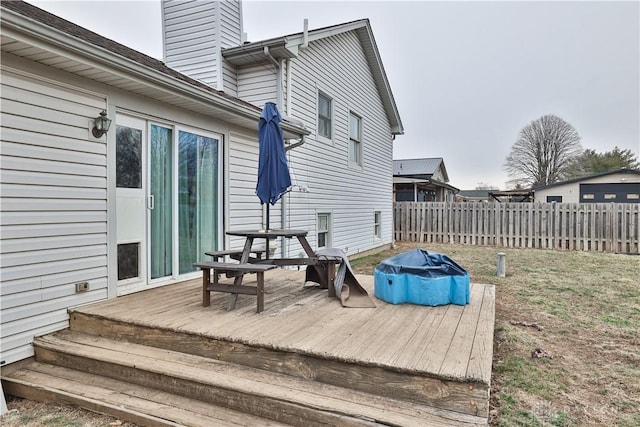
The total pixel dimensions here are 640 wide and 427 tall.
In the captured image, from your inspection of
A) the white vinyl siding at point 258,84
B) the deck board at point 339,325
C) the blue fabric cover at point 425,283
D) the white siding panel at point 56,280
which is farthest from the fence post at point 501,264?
the white siding panel at point 56,280

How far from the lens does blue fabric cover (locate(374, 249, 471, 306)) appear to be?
3.73m

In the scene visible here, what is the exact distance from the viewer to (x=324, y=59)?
8562mm

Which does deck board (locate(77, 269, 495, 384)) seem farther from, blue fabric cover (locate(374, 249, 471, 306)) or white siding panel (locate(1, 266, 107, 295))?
white siding panel (locate(1, 266, 107, 295))

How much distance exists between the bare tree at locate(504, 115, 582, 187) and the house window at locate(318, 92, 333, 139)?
3295 cm

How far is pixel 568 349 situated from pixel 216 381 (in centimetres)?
334

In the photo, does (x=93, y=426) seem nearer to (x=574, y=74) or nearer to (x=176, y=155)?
(x=176, y=155)

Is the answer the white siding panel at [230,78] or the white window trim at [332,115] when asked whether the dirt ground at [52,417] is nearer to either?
the white siding panel at [230,78]

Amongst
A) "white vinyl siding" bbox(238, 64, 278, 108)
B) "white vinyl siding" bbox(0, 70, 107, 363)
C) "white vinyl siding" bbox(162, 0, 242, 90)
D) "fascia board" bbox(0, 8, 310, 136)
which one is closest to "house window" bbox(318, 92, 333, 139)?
"white vinyl siding" bbox(238, 64, 278, 108)

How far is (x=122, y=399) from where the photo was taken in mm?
2555

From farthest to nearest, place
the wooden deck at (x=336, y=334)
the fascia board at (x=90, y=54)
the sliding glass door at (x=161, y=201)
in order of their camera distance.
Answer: the sliding glass door at (x=161, y=201)
the fascia board at (x=90, y=54)
the wooden deck at (x=336, y=334)

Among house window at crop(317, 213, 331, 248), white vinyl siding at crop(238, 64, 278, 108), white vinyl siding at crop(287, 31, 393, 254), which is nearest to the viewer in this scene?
white vinyl siding at crop(238, 64, 278, 108)

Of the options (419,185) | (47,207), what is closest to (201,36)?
(47,207)

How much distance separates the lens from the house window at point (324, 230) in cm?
886

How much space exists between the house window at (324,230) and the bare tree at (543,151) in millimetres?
32982
